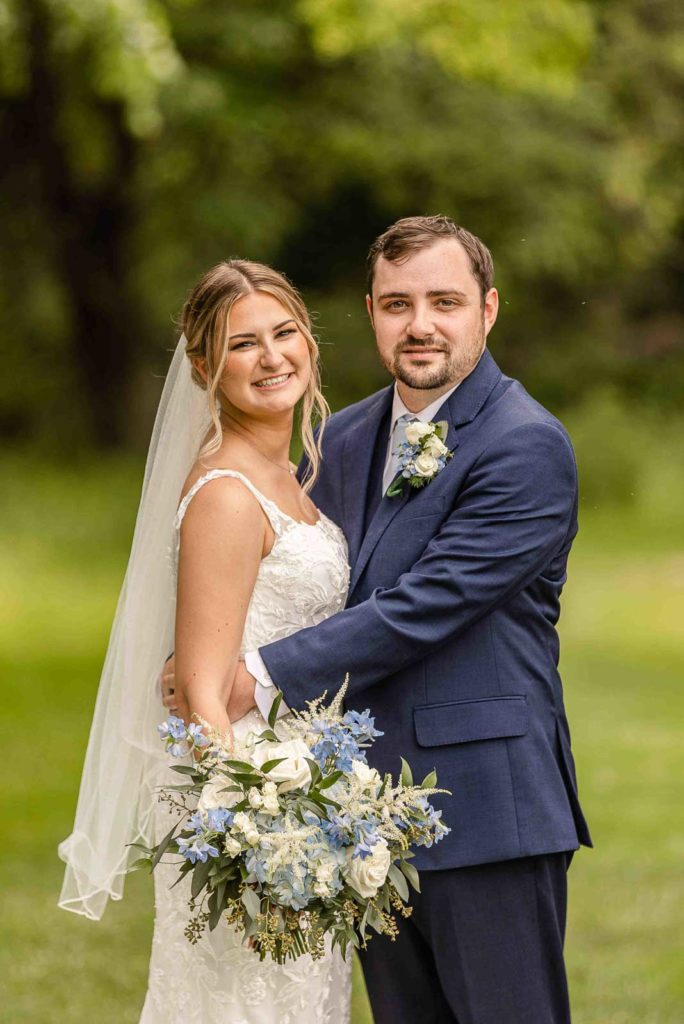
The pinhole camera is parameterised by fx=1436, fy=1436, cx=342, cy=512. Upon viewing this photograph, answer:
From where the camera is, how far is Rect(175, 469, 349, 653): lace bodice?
3.55 meters

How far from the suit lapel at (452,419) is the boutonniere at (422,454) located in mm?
22

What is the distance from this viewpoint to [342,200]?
734 inches

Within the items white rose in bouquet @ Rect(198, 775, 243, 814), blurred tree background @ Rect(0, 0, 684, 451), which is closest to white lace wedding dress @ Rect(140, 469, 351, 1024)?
white rose in bouquet @ Rect(198, 775, 243, 814)

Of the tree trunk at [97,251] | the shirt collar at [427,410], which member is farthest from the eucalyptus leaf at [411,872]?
the tree trunk at [97,251]

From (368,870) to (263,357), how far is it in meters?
1.29

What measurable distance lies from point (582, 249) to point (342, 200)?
10.4 ft

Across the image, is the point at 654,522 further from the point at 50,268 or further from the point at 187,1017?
the point at 187,1017

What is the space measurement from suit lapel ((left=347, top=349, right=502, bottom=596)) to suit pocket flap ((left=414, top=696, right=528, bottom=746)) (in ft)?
1.28

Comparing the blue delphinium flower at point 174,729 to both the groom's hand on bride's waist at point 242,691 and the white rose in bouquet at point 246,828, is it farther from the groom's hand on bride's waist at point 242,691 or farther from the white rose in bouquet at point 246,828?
the groom's hand on bride's waist at point 242,691

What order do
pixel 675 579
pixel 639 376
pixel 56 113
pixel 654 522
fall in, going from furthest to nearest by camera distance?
pixel 639 376 < pixel 654 522 < pixel 56 113 < pixel 675 579

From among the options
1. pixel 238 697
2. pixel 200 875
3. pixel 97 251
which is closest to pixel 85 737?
pixel 238 697

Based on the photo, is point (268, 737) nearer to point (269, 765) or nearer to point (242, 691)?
point (269, 765)

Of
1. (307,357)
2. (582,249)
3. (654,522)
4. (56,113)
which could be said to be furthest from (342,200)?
(307,357)

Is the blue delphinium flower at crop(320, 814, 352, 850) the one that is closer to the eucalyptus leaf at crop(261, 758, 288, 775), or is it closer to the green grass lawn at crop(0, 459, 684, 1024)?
the eucalyptus leaf at crop(261, 758, 288, 775)
